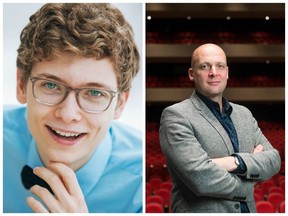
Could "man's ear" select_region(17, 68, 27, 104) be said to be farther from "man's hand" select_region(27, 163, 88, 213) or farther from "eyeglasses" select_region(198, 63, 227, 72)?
"eyeglasses" select_region(198, 63, 227, 72)

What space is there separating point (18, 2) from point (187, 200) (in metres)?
1.58

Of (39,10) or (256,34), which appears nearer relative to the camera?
(39,10)

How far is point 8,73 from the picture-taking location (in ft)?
9.52

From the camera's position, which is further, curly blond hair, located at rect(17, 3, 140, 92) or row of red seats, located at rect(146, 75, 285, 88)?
row of red seats, located at rect(146, 75, 285, 88)

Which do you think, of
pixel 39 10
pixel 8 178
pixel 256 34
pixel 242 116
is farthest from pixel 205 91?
pixel 256 34

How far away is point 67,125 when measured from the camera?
2875mm

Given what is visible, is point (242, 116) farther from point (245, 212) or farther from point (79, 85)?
point (79, 85)

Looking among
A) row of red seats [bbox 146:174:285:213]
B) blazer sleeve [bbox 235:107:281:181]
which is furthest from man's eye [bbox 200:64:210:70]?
row of red seats [bbox 146:174:285:213]

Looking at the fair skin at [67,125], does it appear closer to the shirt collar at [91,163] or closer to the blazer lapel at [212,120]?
the shirt collar at [91,163]

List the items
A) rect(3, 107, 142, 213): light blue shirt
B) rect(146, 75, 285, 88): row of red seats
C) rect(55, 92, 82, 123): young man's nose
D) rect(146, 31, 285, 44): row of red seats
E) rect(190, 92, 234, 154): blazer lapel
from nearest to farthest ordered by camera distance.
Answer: rect(190, 92, 234, 154): blazer lapel, rect(55, 92, 82, 123): young man's nose, rect(3, 107, 142, 213): light blue shirt, rect(146, 31, 285, 44): row of red seats, rect(146, 75, 285, 88): row of red seats

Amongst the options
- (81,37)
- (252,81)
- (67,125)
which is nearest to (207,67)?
(81,37)

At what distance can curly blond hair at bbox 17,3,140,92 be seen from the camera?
2.84m

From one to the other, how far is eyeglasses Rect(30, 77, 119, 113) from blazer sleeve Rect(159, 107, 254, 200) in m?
0.65

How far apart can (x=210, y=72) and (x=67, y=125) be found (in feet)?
3.17
